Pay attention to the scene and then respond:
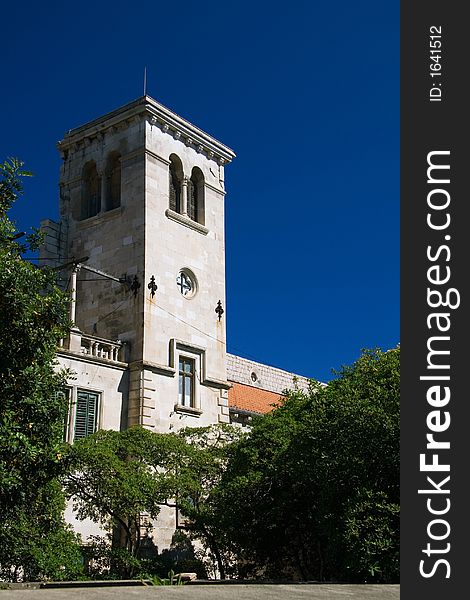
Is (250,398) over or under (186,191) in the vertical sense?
under

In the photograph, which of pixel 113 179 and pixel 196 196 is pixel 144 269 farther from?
pixel 196 196

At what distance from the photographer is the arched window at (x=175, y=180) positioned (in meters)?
31.6

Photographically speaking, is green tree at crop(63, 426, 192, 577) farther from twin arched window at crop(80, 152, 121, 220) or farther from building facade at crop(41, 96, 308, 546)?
twin arched window at crop(80, 152, 121, 220)

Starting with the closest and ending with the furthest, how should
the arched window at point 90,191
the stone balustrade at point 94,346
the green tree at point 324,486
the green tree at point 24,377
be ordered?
the green tree at point 24,377 < the green tree at point 324,486 < the stone balustrade at point 94,346 < the arched window at point 90,191

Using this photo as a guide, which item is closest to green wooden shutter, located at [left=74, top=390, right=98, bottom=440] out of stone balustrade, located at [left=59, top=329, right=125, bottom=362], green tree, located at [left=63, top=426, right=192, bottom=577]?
stone balustrade, located at [left=59, top=329, right=125, bottom=362]

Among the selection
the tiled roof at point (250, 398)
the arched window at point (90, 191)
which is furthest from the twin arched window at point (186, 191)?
the tiled roof at point (250, 398)

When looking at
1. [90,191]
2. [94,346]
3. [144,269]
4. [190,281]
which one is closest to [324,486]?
[94,346]

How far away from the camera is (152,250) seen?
95.2 feet

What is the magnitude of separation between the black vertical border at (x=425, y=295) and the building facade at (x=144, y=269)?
724 inches

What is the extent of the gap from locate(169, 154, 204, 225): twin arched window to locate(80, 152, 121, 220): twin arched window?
2144mm

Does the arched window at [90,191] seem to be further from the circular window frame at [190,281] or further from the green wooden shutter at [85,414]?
the green wooden shutter at [85,414]

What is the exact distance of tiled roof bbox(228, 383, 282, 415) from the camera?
3478cm

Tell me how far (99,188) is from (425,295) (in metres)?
25.6

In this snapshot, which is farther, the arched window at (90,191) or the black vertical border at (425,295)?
the arched window at (90,191)
